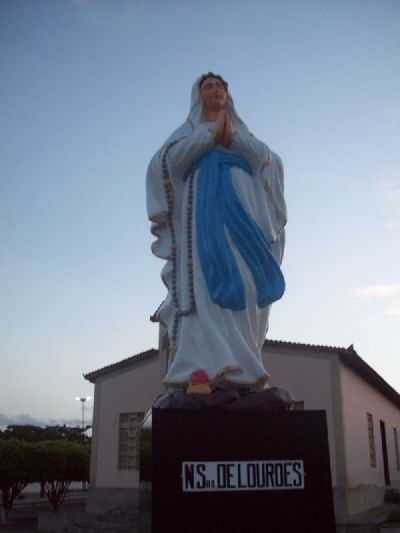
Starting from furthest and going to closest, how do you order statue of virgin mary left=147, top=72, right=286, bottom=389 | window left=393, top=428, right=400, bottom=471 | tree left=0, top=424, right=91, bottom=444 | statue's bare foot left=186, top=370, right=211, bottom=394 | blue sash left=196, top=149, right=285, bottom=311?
tree left=0, top=424, right=91, bottom=444
window left=393, top=428, right=400, bottom=471
blue sash left=196, top=149, right=285, bottom=311
statue of virgin mary left=147, top=72, right=286, bottom=389
statue's bare foot left=186, top=370, right=211, bottom=394

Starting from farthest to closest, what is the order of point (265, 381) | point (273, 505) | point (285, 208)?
point (285, 208)
point (265, 381)
point (273, 505)

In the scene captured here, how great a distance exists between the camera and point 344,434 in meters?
15.8

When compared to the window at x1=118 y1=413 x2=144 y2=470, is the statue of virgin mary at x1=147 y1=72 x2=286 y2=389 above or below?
above

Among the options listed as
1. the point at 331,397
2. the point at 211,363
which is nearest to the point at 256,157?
the point at 211,363

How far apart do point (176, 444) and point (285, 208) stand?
290 centimetres

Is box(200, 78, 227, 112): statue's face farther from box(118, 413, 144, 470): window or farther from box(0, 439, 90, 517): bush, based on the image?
box(0, 439, 90, 517): bush

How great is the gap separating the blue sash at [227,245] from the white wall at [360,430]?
462 inches

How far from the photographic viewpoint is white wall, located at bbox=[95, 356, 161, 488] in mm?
18125

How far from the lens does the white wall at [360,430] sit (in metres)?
16.3

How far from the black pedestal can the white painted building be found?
11099 mm

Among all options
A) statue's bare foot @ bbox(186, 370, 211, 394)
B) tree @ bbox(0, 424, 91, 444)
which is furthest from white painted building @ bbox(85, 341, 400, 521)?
tree @ bbox(0, 424, 91, 444)

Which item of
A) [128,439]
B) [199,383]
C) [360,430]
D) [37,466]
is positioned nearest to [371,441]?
[360,430]

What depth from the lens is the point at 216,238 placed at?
525cm

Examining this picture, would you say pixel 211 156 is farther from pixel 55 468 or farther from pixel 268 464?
pixel 55 468
